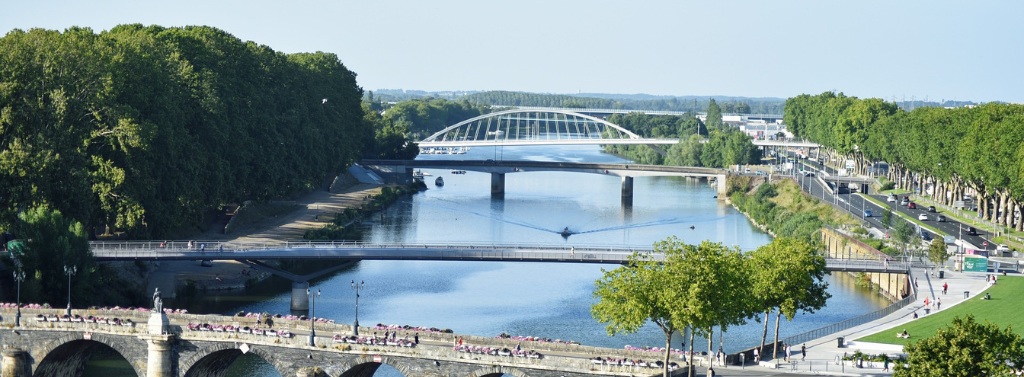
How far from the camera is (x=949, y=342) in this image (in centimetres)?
3866

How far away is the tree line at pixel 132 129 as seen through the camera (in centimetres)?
7150

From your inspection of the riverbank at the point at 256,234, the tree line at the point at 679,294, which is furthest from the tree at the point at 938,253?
the riverbank at the point at 256,234

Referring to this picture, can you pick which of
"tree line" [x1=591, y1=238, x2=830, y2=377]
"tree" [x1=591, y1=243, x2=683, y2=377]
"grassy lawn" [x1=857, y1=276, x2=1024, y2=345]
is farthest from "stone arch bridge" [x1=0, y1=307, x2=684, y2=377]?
"grassy lawn" [x1=857, y1=276, x2=1024, y2=345]

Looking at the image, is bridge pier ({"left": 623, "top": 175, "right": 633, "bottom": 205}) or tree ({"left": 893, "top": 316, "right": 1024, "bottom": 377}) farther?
bridge pier ({"left": 623, "top": 175, "right": 633, "bottom": 205})

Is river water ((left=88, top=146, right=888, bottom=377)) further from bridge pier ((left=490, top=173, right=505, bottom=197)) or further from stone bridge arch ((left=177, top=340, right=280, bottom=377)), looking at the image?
stone bridge arch ((left=177, top=340, right=280, bottom=377))

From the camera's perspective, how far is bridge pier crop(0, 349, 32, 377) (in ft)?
176

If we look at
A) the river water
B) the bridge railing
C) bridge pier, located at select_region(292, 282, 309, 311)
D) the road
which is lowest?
the river water

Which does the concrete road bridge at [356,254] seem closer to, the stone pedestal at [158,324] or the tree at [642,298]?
the stone pedestal at [158,324]

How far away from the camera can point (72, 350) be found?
2174 inches

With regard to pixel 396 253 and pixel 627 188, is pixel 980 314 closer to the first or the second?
pixel 396 253

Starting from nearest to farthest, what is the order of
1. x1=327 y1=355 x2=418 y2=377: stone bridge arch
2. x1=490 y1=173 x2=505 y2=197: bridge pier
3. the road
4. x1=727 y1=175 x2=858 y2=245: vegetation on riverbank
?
x1=327 y1=355 x2=418 y2=377: stone bridge arch < the road < x1=727 y1=175 x2=858 y2=245: vegetation on riverbank < x1=490 y1=173 x2=505 y2=197: bridge pier

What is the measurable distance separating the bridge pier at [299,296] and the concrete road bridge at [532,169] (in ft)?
195

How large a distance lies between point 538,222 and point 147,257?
46.3 m

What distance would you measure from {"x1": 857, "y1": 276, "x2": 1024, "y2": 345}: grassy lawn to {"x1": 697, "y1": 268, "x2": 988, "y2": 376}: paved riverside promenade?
0.48 meters
